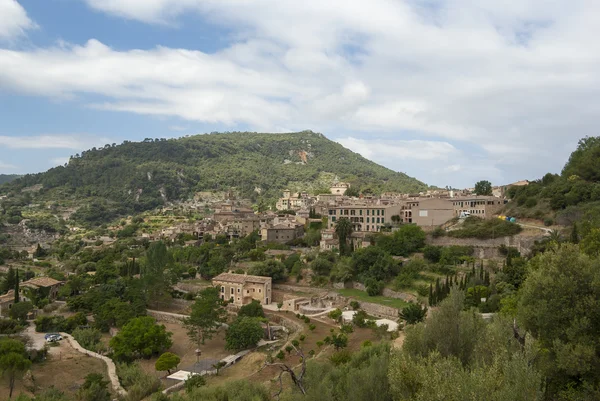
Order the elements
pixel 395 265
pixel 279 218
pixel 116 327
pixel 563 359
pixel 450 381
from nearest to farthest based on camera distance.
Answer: pixel 450 381 < pixel 563 359 < pixel 116 327 < pixel 395 265 < pixel 279 218

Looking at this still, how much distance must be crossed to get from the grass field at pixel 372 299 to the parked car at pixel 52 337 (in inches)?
965

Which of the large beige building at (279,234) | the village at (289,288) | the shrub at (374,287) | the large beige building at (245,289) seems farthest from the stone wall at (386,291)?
the large beige building at (279,234)

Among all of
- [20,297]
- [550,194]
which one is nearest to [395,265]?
[550,194]

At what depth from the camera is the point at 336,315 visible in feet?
121

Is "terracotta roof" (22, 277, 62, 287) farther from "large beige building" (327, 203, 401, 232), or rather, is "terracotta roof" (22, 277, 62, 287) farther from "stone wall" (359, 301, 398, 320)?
"stone wall" (359, 301, 398, 320)

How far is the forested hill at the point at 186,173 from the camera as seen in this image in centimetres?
13325

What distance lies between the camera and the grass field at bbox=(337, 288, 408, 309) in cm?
3732

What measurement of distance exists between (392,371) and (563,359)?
6.18 m

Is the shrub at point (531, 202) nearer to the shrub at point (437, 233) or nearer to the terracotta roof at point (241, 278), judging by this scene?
the shrub at point (437, 233)

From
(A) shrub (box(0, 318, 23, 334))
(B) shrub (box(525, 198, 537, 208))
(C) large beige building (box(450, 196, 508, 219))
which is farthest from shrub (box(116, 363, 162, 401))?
(B) shrub (box(525, 198, 537, 208))

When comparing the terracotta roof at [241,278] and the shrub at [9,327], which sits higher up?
the terracotta roof at [241,278]

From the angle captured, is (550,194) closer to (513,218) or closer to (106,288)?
(513,218)

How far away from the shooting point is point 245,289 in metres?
45.2

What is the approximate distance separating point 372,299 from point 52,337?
26682mm
